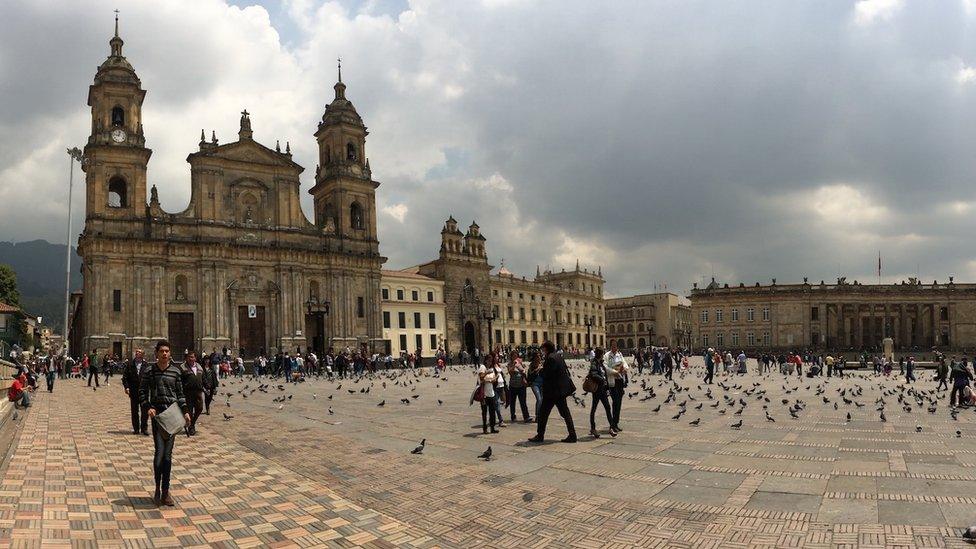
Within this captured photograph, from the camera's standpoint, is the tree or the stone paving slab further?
the tree

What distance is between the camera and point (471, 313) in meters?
69.4

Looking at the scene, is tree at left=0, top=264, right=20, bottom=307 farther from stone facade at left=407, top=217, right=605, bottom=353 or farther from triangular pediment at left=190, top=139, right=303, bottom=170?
stone facade at left=407, top=217, right=605, bottom=353

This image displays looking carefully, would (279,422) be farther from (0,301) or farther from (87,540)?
(0,301)

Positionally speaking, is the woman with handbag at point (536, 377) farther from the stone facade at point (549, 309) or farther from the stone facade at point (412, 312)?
the stone facade at point (549, 309)

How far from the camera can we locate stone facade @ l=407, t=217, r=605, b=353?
2692 inches

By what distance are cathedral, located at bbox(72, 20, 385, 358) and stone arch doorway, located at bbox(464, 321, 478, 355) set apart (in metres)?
17.1

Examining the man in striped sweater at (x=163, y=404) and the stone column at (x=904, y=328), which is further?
Answer: the stone column at (x=904, y=328)

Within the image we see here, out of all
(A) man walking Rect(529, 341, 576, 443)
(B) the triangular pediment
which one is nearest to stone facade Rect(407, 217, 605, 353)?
(B) the triangular pediment

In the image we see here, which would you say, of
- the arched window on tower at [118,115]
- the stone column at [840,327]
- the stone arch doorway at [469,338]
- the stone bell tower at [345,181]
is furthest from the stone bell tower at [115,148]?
the stone column at [840,327]

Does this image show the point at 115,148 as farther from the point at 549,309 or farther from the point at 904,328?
the point at 904,328

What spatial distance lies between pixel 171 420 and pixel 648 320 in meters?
104

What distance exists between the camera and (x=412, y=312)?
212 feet

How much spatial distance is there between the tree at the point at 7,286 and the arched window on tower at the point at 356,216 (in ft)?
131

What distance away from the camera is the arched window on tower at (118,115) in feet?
148
